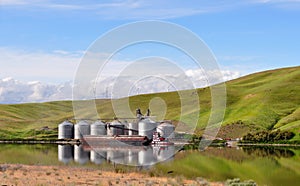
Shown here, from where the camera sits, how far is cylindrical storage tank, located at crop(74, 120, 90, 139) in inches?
6211

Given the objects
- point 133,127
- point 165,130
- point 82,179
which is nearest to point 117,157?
point 82,179

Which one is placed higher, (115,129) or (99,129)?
(99,129)

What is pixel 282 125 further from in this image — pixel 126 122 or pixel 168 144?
pixel 126 122

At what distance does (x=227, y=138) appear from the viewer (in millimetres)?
148750

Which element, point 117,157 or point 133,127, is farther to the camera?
point 133,127

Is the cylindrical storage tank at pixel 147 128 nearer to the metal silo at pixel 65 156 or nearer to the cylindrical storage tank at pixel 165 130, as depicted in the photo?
the cylindrical storage tank at pixel 165 130

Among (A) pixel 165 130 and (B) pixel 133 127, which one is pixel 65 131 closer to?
(B) pixel 133 127

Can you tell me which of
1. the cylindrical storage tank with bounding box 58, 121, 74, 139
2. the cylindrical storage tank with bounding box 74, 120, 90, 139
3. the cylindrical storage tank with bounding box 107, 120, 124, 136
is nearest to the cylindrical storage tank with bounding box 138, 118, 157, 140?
the cylindrical storage tank with bounding box 107, 120, 124, 136

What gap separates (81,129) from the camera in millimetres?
157875

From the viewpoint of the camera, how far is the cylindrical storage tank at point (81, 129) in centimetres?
15775

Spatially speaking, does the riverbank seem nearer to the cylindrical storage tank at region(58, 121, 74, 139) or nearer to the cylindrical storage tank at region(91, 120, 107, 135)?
the cylindrical storage tank at region(91, 120, 107, 135)

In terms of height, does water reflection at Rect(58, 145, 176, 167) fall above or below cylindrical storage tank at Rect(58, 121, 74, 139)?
below

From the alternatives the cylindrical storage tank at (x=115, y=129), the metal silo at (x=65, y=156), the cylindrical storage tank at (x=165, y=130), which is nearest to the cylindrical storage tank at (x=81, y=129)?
the cylindrical storage tank at (x=115, y=129)

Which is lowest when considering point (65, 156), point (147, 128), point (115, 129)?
point (65, 156)
